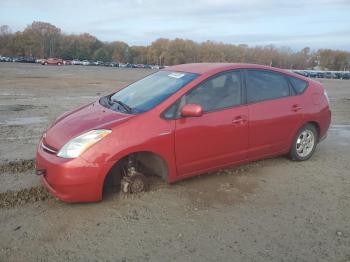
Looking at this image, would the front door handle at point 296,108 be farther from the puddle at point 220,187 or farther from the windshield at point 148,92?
the windshield at point 148,92

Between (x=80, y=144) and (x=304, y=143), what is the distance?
3.85 m

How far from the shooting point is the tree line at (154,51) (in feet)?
426

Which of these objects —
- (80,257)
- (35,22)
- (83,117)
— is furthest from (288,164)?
(35,22)

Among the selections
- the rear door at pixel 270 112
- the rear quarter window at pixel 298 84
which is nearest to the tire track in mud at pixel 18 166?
the rear door at pixel 270 112

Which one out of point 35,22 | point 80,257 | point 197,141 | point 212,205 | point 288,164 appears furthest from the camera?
point 35,22

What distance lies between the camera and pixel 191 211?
15.5 ft

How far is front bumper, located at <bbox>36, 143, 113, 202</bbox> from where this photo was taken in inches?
177

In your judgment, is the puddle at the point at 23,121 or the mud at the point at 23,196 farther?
the puddle at the point at 23,121

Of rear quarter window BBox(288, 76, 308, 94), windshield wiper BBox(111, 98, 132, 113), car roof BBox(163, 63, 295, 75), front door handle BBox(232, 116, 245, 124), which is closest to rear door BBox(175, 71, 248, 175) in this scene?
front door handle BBox(232, 116, 245, 124)

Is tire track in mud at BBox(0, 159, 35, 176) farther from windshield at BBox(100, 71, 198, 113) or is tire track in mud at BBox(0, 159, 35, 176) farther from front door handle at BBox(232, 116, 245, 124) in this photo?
front door handle at BBox(232, 116, 245, 124)

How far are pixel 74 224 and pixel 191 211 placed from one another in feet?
4.23

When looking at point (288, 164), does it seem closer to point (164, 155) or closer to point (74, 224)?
point (164, 155)

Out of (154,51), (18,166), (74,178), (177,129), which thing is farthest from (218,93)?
(154,51)

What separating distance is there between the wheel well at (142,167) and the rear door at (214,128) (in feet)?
0.69
